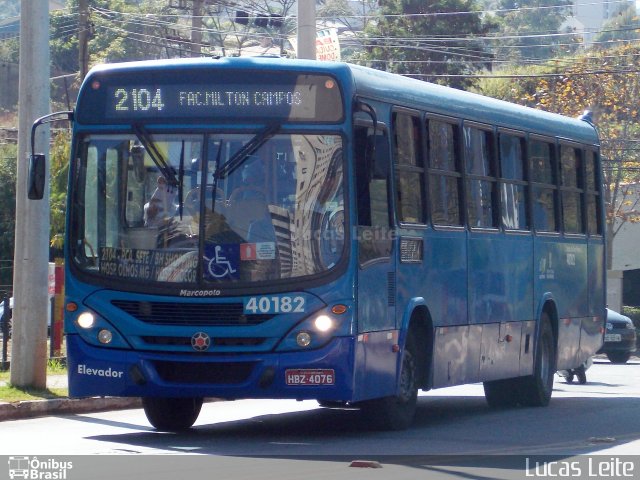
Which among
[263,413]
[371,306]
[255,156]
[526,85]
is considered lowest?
[263,413]

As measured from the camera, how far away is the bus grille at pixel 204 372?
435 inches

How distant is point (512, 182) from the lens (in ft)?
49.6

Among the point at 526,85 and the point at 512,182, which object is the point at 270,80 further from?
the point at 526,85

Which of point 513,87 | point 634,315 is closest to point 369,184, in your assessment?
point 634,315

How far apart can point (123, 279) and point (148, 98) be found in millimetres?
1586

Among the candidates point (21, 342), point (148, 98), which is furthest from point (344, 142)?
point (21, 342)

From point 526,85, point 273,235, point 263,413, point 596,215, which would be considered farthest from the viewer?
point 526,85

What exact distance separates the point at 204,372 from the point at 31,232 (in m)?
4.65

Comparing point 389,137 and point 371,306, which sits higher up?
point 389,137

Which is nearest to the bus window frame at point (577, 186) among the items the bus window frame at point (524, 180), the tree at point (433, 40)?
the bus window frame at point (524, 180)

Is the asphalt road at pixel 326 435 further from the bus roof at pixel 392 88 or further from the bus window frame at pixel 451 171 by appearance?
the bus roof at pixel 392 88

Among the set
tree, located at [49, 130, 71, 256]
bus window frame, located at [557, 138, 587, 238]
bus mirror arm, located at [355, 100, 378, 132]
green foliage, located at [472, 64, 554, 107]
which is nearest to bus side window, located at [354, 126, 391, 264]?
bus mirror arm, located at [355, 100, 378, 132]

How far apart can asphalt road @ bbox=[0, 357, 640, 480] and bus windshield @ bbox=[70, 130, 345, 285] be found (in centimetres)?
146

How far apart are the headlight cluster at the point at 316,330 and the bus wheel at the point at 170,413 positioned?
2.00 metres
